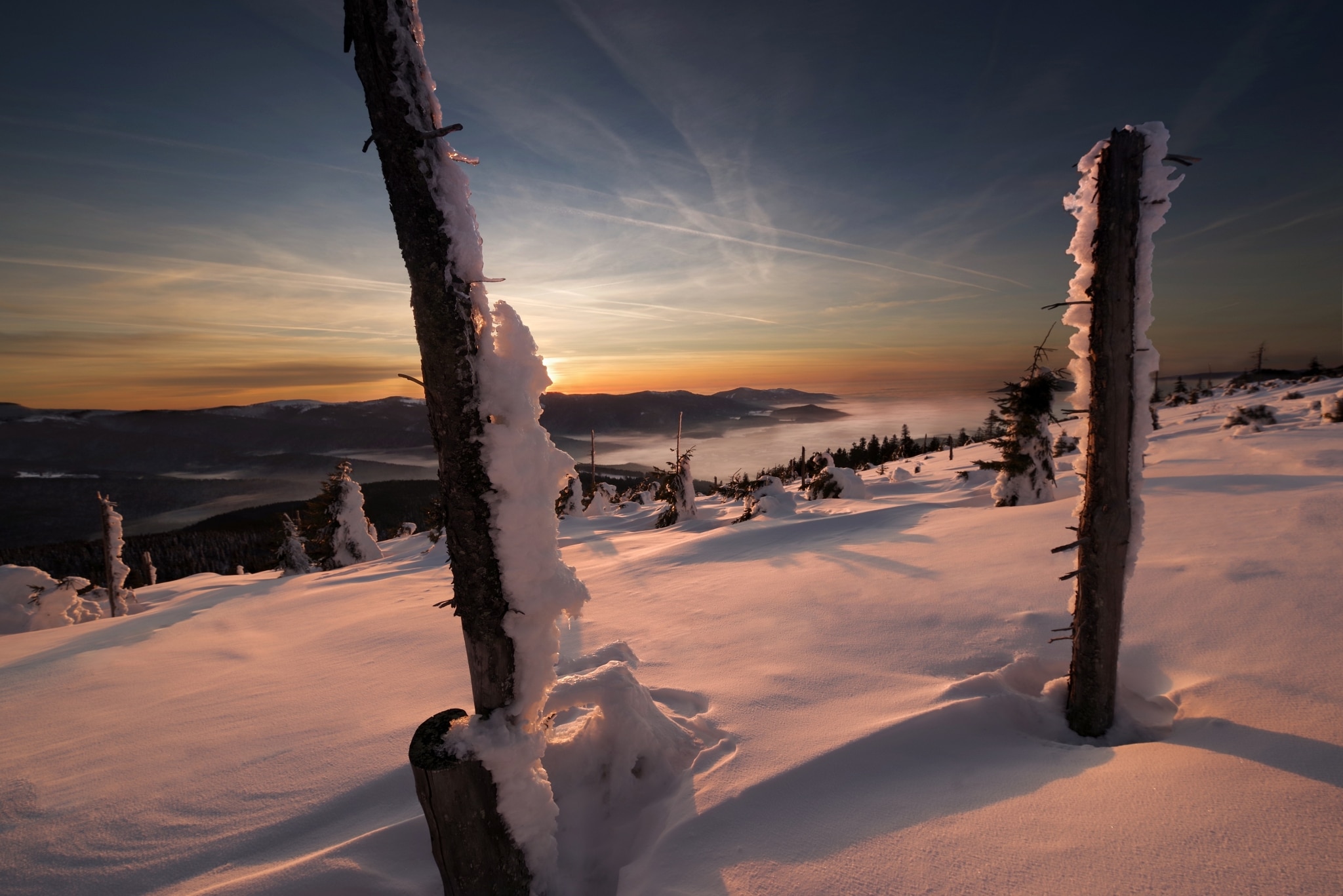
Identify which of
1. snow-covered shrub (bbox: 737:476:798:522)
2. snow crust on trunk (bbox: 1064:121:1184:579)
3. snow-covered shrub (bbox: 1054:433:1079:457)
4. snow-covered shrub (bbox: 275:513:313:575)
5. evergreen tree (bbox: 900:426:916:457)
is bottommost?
snow-covered shrub (bbox: 275:513:313:575)

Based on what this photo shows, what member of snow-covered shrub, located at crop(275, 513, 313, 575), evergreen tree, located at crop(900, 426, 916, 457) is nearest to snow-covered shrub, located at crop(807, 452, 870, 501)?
snow-covered shrub, located at crop(275, 513, 313, 575)

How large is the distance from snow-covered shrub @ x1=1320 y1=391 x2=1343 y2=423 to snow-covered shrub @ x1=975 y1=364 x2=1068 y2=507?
660 cm

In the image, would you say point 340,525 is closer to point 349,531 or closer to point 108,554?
point 349,531

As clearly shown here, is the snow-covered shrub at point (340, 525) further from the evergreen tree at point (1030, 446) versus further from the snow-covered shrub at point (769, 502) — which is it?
the evergreen tree at point (1030, 446)

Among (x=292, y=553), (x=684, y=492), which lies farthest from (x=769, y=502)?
(x=292, y=553)

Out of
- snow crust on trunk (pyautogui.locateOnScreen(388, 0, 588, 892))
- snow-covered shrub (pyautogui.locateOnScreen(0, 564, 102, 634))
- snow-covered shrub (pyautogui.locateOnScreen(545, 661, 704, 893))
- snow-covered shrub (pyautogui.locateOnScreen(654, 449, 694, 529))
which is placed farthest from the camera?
snow-covered shrub (pyautogui.locateOnScreen(654, 449, 694, 529))

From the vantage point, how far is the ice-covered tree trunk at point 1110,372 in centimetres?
277

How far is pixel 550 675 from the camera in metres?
2.34

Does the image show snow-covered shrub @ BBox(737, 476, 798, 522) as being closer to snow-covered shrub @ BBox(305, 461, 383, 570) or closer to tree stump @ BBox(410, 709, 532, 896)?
tree stump @ BBox(410, 709, 532, 896)

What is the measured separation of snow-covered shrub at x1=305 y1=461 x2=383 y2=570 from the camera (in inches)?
751

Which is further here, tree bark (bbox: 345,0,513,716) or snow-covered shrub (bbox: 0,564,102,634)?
snow-covered shrub (bbox: 0,564,102,634)

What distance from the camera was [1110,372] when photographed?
2.92 metres

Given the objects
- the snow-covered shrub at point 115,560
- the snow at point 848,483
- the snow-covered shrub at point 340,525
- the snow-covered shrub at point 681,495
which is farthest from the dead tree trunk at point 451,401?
the snow-covered shrub at point 115,560

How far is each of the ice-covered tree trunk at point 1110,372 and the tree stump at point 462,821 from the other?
329cm
